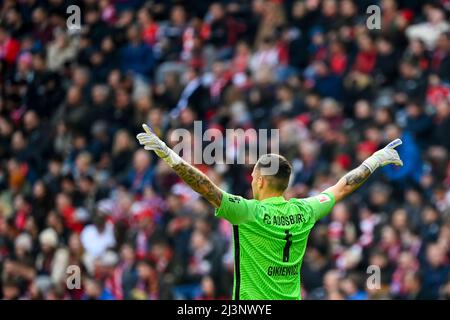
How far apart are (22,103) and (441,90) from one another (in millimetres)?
8216

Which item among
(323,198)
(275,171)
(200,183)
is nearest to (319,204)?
(323,198)

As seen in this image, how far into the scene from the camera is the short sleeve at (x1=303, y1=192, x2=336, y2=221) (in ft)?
26.1

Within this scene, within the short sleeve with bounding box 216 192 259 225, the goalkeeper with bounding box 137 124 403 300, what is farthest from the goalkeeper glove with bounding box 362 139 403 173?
the short sleeve with bounding box 216 192 259 225

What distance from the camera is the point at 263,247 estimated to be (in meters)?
7.60

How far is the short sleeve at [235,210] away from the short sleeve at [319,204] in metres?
0.55

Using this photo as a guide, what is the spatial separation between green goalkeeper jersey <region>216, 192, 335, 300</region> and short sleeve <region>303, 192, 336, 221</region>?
26 cm

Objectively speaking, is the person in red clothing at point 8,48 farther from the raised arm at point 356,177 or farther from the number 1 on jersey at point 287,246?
the number 1 on jersey at point 287,246

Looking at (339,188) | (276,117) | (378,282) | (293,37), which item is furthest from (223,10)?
(339,188)

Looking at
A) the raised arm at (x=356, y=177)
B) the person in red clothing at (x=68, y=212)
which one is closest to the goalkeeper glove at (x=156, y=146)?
the raised arm at (x=356, y=177)

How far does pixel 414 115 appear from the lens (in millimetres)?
16562

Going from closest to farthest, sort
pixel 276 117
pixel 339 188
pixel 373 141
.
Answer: pixel 339 188 < pixel 373 141 < pixel 276 117

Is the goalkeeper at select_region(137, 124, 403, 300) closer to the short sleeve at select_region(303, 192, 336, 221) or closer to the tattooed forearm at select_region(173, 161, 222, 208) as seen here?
the tattooed forearm at select_region(173, 161, 222, 208)

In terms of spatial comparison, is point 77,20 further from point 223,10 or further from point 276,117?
point 276,117

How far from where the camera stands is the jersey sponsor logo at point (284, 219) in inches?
299
